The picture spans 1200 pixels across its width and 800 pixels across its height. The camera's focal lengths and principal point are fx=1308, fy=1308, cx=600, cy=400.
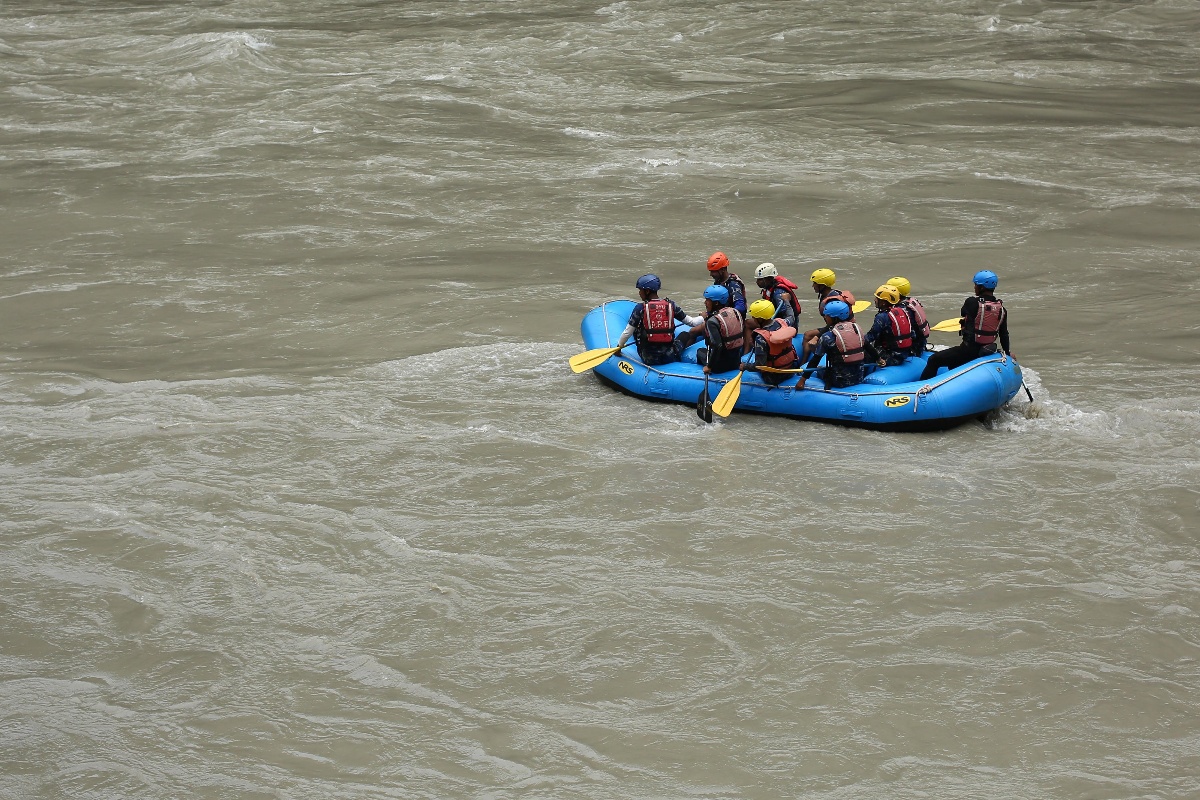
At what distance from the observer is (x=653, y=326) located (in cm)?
1010

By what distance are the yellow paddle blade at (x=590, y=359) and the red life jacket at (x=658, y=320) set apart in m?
0.34

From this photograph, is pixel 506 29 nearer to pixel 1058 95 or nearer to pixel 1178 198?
pixel 1058 95

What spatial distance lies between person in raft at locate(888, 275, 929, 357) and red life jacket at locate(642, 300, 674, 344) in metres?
1.68

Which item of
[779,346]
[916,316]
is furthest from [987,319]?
[779,346]

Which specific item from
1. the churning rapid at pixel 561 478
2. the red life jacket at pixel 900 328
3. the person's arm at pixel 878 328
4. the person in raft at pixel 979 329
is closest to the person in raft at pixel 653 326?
the churning rapid at pixel 561 478

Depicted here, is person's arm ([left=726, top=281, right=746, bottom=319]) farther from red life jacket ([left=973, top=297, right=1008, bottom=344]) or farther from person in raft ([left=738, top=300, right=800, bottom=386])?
red life jacket ([left=973, top=297, right=1008, bottom=344])

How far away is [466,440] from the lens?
30.9ft

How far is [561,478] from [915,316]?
2.99m

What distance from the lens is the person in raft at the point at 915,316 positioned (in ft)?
31.6

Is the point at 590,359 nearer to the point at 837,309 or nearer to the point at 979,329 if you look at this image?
the point at 837,309

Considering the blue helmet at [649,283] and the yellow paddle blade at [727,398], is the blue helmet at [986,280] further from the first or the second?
the blue helmet at [649,283]

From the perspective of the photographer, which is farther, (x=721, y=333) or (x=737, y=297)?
(x=737, y=297)

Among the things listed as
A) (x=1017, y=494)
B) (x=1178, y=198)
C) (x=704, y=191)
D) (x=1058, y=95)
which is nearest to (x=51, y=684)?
→ (x=1017, y=494)

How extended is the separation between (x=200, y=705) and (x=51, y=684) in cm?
85
